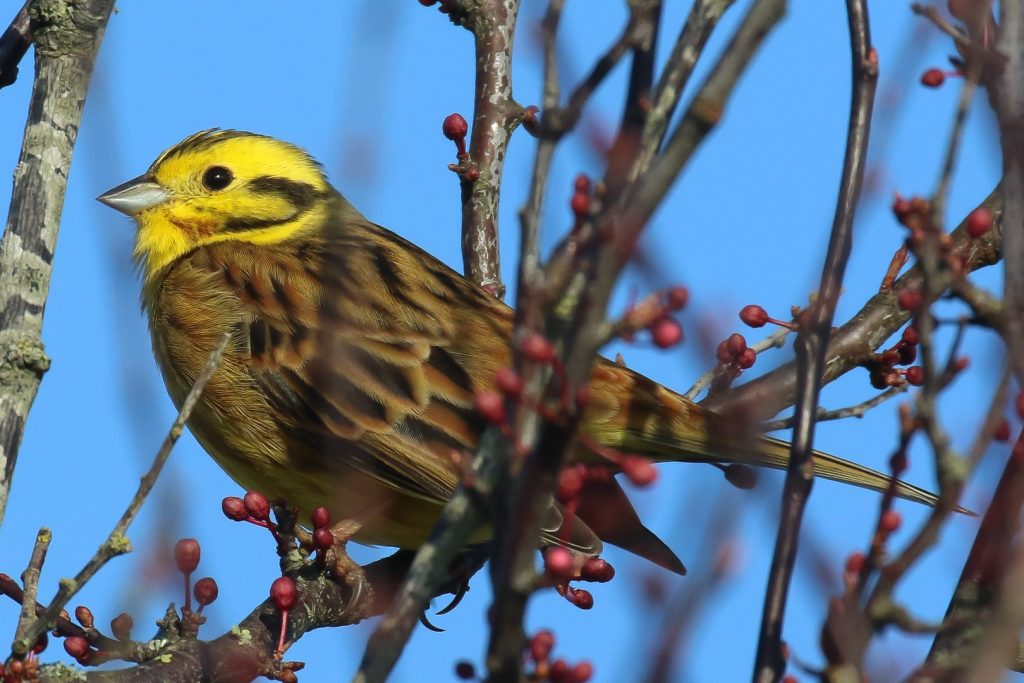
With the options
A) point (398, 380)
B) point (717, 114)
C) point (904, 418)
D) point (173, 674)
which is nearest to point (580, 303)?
point (717, 114)

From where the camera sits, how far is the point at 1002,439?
2240mm

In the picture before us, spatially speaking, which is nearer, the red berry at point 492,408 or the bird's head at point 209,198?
the red berry at point 492,408

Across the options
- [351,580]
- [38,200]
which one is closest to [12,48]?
[38,200]

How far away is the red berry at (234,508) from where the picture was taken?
13.4ft

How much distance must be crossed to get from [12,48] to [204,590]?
1.65 meters

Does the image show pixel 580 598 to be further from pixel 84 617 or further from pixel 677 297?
pixel 677 297

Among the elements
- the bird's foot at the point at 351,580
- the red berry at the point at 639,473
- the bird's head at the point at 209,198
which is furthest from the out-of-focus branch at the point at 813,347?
the bird's head at the point at 209,198

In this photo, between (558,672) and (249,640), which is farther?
(249,640)

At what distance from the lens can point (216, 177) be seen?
19.4 feet

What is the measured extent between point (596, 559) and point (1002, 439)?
217cm

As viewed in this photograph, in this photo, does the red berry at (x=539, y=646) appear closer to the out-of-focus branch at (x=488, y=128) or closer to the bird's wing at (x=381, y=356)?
the bird's wing at (x=381, y=356)

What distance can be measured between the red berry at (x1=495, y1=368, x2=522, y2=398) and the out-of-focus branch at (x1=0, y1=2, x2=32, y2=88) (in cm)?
269

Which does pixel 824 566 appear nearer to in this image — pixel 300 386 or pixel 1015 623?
pixel 1015 623

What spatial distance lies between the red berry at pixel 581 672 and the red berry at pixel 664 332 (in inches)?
23.3
